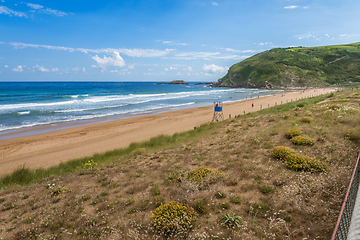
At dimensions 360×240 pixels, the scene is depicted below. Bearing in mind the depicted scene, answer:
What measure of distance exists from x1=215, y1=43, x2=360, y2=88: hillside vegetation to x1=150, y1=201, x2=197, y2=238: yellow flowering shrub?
12807cm

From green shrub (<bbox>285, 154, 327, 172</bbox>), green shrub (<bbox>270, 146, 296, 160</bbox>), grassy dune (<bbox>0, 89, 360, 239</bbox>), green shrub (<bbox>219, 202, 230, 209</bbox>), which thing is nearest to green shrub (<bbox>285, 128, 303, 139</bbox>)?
grassy dune (<bbox>0, 89, 360, 239</bbox>)

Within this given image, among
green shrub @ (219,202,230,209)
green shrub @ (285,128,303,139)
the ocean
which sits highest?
the ocean

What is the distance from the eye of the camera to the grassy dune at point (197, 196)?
200 inches

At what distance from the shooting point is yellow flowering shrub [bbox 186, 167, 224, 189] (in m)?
7.30

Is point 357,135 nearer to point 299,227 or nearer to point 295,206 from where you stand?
point 295,206

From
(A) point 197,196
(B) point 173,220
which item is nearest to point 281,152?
(A) point 197,196

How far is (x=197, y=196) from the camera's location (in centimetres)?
646

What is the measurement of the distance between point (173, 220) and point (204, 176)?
2.98 metres

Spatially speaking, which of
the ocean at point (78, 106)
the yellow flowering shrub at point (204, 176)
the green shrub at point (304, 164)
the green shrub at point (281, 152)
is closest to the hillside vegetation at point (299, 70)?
the ocean at point (78, 106)

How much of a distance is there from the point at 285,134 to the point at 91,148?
55.2 feet

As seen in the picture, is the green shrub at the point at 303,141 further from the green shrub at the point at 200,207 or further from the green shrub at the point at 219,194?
the green shrub at the point at 200,207

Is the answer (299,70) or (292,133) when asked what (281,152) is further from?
(299,70)

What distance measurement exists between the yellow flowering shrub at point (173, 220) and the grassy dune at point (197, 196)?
0.10ft

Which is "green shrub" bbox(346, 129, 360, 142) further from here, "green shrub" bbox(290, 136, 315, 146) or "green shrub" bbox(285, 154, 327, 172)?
"green shrub" bbox(285, 154, 327, 172)
